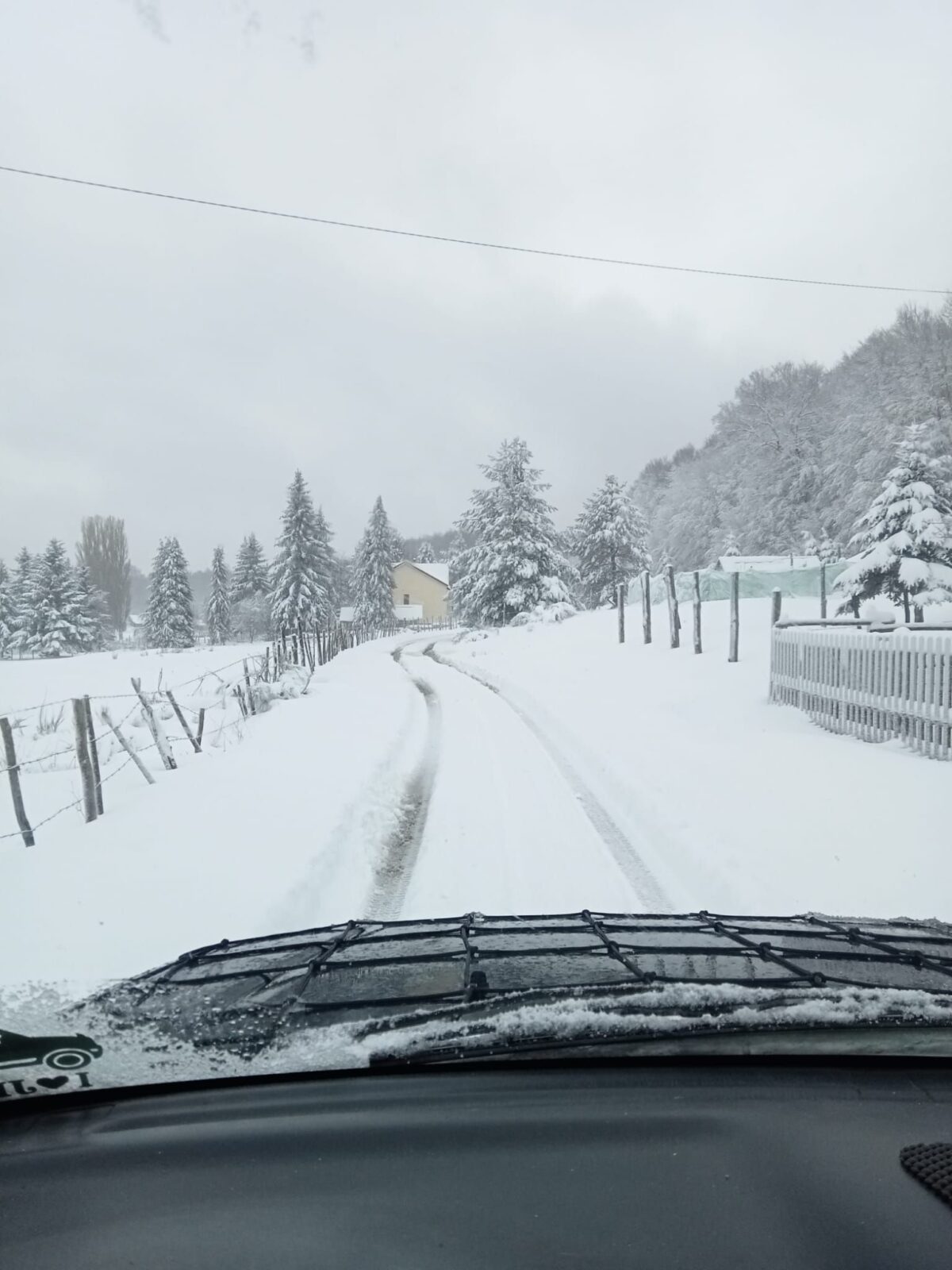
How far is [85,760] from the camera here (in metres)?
6.69

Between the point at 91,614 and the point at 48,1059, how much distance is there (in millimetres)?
18691

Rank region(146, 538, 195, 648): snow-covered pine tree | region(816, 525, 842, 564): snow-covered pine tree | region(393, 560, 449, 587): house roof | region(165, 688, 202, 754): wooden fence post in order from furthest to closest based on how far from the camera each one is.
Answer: region(393, 560, 449, 587): house roof
region(816, 525, 842, 564): snow-covered pine tree
region(146, 538, 195, 648): snow-covered pine tree
region(165, 688, 202, 754): wooden fence post

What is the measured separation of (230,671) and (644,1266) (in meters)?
17.9

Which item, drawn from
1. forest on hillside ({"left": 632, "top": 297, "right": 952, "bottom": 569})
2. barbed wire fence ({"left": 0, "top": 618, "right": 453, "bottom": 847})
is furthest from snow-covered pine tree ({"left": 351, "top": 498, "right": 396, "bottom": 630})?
barbed wire fence ({"left": 0, "top": 618, "right": 453, "bottom": 847})

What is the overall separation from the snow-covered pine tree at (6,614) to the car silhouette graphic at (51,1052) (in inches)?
573

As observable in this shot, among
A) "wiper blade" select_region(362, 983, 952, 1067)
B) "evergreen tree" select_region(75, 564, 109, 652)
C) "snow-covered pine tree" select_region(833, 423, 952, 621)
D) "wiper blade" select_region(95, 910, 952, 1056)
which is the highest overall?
"snow-covered pine tree" select_region(833, 423, 952, 621)

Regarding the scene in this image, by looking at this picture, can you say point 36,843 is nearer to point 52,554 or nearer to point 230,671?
point 230,671

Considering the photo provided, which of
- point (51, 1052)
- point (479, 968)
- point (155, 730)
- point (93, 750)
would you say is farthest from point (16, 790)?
point (479, 968)

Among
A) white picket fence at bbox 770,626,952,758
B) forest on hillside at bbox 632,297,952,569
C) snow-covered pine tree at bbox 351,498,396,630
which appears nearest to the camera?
white picket fence at bbox 770,626,952,758

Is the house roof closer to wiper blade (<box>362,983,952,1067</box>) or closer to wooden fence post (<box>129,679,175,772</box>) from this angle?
wooden fence post (<box>129,679,175,772</box>)

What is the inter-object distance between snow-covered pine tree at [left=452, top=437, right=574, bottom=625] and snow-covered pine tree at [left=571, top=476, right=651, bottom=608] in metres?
9.36

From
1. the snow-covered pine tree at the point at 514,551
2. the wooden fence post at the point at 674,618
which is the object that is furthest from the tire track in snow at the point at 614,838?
the snow-covered pine tree at the point at 514,551

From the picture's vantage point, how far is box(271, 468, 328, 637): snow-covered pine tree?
34.8 m

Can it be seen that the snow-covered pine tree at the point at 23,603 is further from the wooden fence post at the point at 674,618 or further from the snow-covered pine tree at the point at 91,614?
the wooden fence post at the point at 674,618
